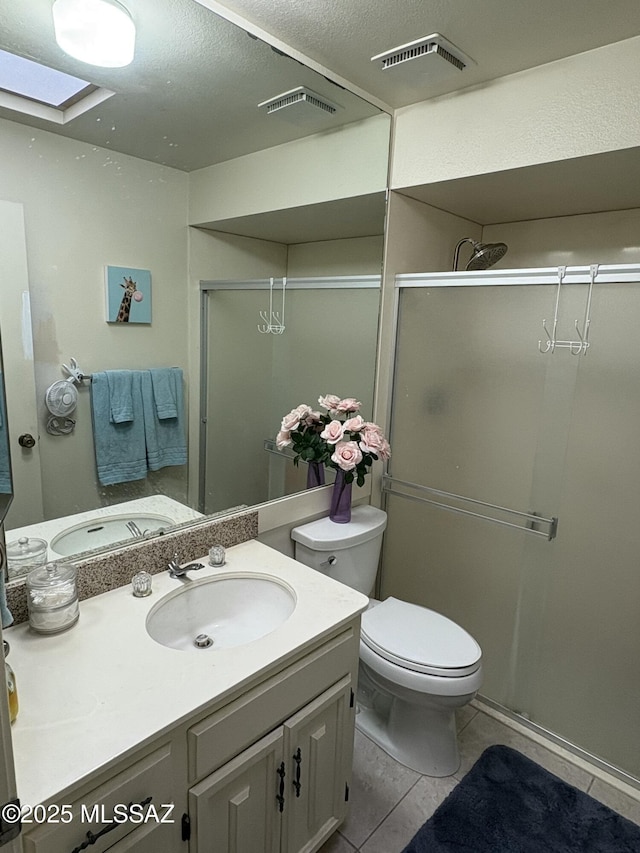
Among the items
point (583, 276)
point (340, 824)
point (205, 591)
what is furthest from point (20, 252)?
point (340, 824)

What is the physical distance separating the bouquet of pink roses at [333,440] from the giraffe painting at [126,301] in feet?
2.32

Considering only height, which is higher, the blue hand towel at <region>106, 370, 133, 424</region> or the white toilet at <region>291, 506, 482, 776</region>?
the blue hand towel at <region>106, 370, 133, 424</region>

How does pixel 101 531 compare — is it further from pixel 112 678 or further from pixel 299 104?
pixel 299 104

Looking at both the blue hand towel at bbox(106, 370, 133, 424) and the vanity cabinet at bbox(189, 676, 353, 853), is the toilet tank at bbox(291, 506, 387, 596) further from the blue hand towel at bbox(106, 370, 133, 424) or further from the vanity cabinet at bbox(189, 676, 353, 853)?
the blue hand towel at bbox(106, 370, 133, 424)

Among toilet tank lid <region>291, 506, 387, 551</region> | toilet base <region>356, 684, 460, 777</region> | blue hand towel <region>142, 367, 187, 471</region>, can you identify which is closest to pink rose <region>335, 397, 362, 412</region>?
toilet tank lid <region>291, 506, 387, 551</region>

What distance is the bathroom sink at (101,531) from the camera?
4.45 ft

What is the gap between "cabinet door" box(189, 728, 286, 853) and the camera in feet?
3.45

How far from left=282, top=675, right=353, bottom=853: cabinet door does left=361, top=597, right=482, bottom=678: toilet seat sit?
34 centimetres

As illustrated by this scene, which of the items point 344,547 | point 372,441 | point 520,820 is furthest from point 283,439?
point 520,820

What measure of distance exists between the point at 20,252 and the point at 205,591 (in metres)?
1.01

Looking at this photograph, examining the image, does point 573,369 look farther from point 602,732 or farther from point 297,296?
point 602,732

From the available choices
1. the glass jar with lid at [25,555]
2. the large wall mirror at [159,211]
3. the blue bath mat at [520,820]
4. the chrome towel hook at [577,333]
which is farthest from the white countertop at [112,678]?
the chrome towel hook at [577,333]

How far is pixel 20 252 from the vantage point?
1213 mm

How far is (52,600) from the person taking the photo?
1.15 meters
